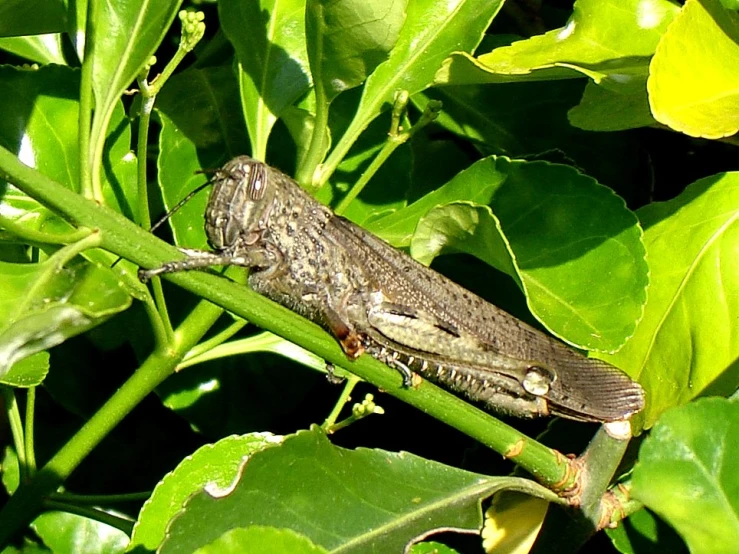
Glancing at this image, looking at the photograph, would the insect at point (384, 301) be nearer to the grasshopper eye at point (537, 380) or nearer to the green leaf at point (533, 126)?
the grasshopper eye at point (537, 380)

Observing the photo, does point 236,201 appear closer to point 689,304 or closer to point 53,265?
point 53,265

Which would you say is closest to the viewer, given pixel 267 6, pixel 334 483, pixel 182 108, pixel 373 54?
pixel 334 483

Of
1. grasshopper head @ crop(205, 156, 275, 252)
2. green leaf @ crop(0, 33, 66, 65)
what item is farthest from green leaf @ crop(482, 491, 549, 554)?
green leaf @ crop(0, 33, 66, 65)

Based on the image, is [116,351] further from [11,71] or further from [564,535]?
[564,535]

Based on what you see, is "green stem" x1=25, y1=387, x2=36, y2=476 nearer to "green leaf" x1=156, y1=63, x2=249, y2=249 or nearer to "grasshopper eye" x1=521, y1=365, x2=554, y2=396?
"green leaf" x1=156, y1=63, x2=249, y2=249

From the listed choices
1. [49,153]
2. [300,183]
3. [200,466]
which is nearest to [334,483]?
[200,466]

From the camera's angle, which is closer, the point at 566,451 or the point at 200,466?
the point at 200,466
